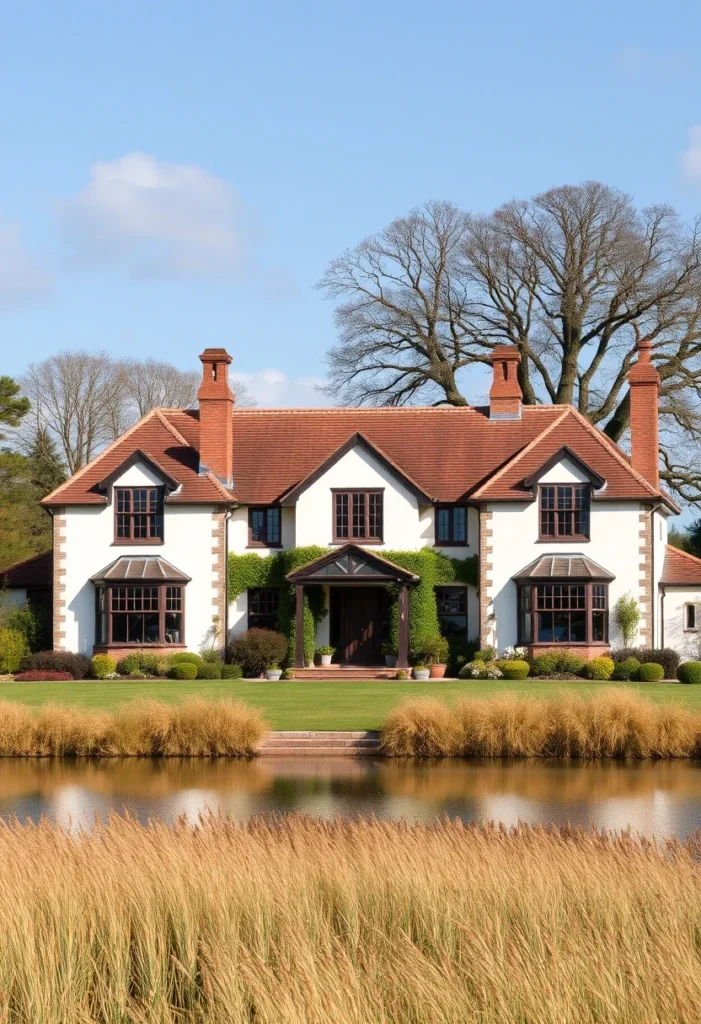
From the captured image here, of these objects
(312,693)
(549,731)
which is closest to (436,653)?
(312,693)

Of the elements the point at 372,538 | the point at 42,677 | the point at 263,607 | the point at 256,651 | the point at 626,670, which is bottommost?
the point at 42,677

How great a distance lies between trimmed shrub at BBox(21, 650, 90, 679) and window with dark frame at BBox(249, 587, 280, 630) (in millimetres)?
4967

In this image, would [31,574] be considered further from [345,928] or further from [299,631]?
[345,928]

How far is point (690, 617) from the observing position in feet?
133

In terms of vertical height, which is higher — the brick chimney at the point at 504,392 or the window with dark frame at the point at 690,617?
the brick chimney at the point at 504,392

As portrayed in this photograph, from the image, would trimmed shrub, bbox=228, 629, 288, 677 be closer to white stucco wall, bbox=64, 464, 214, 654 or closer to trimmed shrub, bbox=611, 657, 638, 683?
white stucco wall, bbox=64, 464, 214, 654

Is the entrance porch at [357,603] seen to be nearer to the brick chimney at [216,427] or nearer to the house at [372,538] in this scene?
the house at [372,538]

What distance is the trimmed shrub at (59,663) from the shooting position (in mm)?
38812

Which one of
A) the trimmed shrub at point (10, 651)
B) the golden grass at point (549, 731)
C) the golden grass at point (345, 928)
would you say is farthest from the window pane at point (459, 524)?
the golden grass at point (345, 928)

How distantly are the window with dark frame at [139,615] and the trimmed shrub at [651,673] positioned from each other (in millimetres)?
12836

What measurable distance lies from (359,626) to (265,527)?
4003 mm

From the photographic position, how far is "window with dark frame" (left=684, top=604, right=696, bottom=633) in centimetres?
4044

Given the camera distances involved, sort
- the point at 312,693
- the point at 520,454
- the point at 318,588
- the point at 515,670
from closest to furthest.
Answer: the point at 312,693, the point at 515,670, the point at 520,454, the point at 318,588

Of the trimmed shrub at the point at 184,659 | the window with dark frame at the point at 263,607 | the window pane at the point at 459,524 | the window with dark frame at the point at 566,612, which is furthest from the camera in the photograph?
the window with dark frame at the point at 263,607
